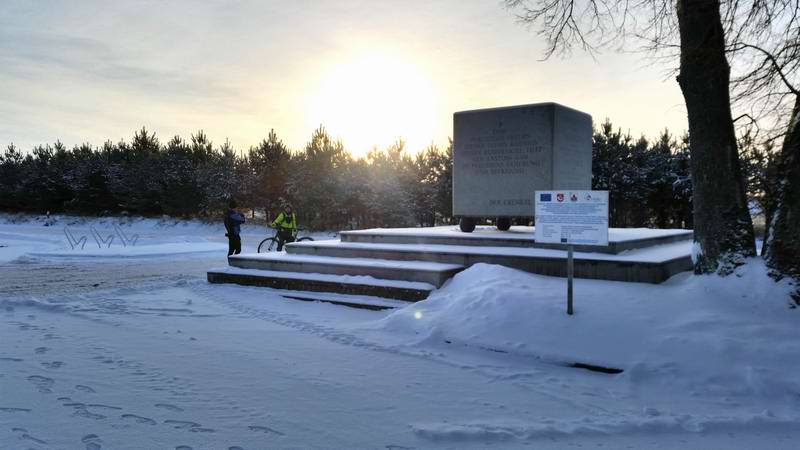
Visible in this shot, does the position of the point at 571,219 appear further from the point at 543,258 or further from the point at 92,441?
the point at 92,441

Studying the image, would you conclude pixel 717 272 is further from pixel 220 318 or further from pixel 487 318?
pixel 220 318

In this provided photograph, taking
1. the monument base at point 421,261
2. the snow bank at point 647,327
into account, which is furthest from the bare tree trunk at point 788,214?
the monument base at point 421,261

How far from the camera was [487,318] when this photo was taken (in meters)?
6.22

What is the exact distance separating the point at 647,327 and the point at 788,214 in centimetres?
217

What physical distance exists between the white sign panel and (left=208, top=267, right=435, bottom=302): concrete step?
222 centimetres

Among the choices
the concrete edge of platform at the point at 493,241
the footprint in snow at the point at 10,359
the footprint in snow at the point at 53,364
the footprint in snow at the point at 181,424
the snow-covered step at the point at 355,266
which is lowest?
the footprint in snow at the point at 181,424

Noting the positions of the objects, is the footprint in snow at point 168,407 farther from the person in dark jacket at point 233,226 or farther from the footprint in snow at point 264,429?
the person in dark jacket at point 233,226

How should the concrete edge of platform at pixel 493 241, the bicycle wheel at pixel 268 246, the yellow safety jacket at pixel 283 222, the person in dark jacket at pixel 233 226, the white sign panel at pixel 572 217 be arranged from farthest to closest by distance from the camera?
1. the bicycle wheel at pixel 268 246
2. the yellow safety jacket at pixel 283 222
3. the person in dark jacket at pixel 233 226
4. the concrete edge of platform at pixel 493 241
5. the white sign panel at pixel 572 217

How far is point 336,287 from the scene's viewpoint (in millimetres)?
8758

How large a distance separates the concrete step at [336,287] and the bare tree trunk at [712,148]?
3.73 meters

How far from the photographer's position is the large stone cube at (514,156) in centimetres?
1048

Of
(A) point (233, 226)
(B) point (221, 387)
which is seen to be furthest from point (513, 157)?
(B) point (221, 387)

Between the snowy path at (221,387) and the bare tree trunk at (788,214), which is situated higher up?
the bare tree trunk at (788,214)

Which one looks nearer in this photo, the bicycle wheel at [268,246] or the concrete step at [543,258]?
the concrete step at [543,258]
